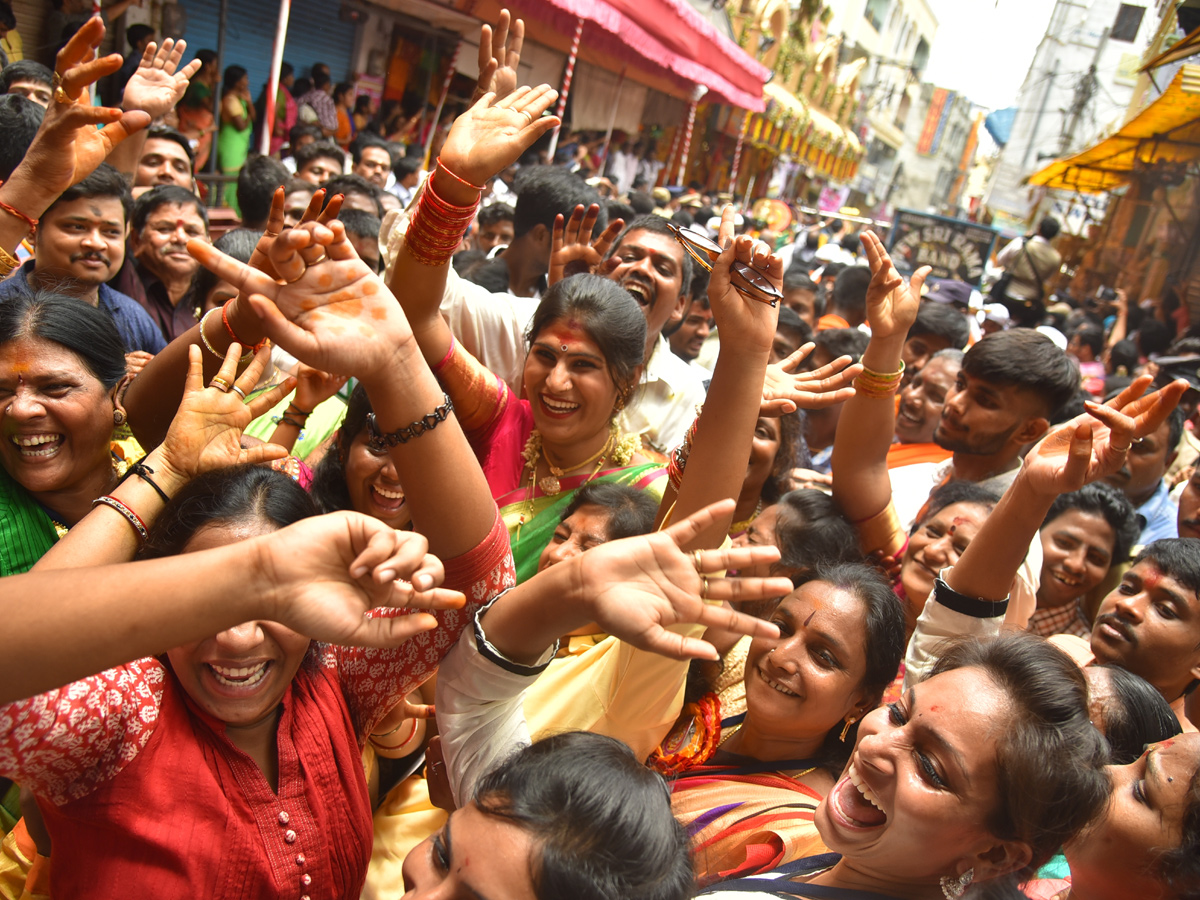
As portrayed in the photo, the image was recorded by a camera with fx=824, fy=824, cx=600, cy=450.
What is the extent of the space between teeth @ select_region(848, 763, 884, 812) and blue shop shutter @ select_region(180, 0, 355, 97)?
25.3ft

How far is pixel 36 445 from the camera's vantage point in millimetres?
1667

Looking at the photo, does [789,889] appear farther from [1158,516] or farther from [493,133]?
[1158,516]

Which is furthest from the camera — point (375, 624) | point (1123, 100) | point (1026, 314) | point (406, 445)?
point (1123, 100)

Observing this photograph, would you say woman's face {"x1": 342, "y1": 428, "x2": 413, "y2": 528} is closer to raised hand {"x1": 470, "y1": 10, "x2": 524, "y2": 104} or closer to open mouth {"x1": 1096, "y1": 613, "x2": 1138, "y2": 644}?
raised hand {"x1": 470, "y1": 10, "x2": 524, "y2": 104}

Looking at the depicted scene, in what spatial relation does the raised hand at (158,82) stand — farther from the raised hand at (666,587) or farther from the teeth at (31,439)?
the raised hand at (666,587)

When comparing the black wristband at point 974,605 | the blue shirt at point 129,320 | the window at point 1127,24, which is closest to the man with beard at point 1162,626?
the black wristband at point 974,605

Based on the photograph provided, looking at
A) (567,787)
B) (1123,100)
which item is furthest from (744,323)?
(1123,100)

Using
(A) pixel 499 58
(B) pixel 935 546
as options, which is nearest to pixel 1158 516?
(B) pixel 935 546

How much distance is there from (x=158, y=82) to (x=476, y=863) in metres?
2.65

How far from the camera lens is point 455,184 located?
1687 millimetres

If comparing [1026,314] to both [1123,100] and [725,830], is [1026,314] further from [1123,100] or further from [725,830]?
[1123,100]

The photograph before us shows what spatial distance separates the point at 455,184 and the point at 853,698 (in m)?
1.41

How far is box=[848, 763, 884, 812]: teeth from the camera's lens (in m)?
1.40

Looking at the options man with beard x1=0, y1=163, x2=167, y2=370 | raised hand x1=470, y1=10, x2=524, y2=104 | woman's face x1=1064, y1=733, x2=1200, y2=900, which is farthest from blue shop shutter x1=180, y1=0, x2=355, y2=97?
woman's face x1=1064, y1=733, x2=1200, y2=900
